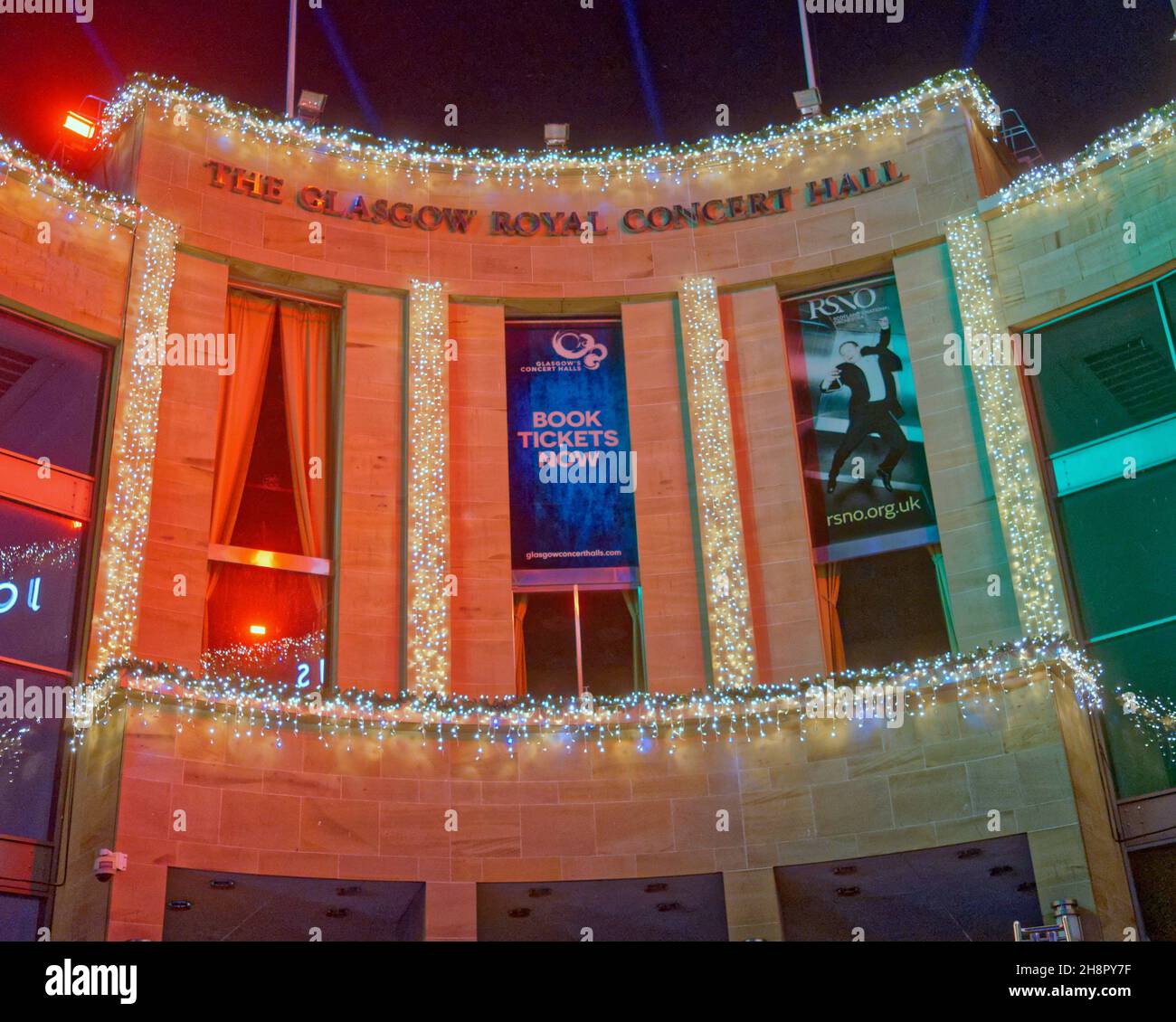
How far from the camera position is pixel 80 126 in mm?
22406

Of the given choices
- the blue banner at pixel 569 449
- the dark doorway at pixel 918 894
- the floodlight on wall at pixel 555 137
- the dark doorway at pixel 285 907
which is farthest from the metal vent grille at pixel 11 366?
the dark doorway at pixel 918 894

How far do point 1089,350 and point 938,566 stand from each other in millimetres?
4010

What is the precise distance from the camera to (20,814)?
17219 millimetres

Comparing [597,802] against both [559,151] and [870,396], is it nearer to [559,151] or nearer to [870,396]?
[870,396]

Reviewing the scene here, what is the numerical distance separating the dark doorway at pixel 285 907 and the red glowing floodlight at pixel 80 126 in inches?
494

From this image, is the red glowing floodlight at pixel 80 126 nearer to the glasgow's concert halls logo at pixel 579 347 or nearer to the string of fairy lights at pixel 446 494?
the string of fairy lights at pixel 446 494

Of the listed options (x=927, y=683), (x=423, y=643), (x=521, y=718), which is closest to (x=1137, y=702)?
(x=927, y=683)

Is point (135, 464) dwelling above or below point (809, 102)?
below

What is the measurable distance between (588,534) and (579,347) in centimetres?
337

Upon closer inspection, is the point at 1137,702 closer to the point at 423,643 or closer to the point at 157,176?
the point at 423,643

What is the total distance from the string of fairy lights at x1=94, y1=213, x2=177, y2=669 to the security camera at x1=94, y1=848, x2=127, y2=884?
269 cm

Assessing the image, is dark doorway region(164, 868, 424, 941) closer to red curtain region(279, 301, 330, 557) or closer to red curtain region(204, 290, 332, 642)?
red curtain region(204, 290, 332, 642)

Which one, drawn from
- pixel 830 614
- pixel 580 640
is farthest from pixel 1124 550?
pixel 580 640
